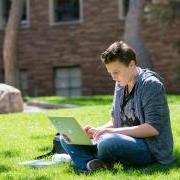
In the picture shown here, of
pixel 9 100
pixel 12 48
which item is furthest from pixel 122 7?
pixel 9 100

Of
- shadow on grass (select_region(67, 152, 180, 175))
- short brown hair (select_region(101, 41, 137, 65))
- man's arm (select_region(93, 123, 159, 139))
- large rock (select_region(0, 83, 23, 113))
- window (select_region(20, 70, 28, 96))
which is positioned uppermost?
short brown hair (select_region(101, 41, 137, 65))

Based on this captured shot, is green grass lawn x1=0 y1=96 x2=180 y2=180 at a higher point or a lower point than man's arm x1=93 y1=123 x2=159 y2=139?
lower

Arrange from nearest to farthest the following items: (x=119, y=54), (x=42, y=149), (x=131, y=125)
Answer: (x=119, y=54)
(x=131, y=125)
(x=42, y=149)

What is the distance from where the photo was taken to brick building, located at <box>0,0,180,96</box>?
874 inches

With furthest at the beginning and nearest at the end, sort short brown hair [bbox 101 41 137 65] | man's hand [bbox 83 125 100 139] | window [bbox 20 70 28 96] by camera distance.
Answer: window [bbox 20 70 28 96]
man's hand [bbox 83 125 100 139]
short brown hair [bbox 101 41 137 65]

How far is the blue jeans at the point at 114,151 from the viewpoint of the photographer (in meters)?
6.02

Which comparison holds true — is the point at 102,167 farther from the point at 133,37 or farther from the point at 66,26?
the point at 66,26

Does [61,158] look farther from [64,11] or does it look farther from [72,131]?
[64,11]

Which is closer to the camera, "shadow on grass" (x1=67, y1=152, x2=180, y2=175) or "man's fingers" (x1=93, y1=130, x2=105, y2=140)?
"shadow on grass" (x1=67, y1=152, x2=180, y2=175)

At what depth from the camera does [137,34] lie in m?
18.3

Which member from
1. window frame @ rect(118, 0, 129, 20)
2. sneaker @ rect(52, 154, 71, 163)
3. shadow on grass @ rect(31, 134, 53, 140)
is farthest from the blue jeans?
window frame @ rect(118, 0, 129, 20)

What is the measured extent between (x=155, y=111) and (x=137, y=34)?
1245 cm

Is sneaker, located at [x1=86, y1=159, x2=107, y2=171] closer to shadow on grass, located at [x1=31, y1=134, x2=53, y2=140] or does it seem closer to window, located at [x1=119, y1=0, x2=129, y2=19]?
shadow on grass, located at [x1=31, y1=134, x2=53, y2=140]

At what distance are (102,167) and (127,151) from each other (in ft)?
1.13
